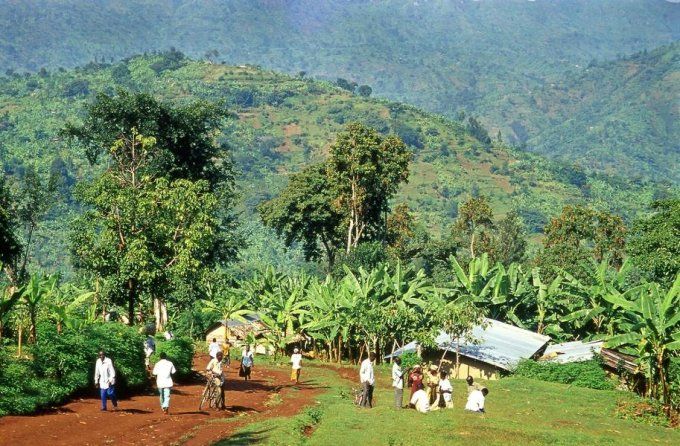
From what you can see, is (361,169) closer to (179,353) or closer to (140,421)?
(179,353)

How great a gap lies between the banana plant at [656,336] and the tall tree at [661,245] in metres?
16.0

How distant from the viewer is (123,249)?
31344 mm

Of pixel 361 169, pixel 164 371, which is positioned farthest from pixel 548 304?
pixel 164 371

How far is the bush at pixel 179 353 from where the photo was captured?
3159cm

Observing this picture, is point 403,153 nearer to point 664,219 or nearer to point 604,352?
point 664,219

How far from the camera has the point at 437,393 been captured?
94.2 feet

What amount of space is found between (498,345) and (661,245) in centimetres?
1337

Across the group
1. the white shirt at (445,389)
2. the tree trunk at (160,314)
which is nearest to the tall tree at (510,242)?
the tree trunk at (160,314)

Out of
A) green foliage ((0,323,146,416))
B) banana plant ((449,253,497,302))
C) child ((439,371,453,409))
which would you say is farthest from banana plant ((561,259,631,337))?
green foliage ((0,323,146,416))

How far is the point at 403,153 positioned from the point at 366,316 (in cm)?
2624

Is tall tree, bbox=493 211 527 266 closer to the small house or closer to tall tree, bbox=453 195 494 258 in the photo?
tall tree, bbox=453 195 494 258

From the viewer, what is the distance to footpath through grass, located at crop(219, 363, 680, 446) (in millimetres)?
22469

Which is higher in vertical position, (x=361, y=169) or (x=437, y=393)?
(x=361, y=169)

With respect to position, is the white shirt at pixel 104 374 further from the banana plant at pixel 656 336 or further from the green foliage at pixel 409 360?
the banana plant at pixel 656 336
